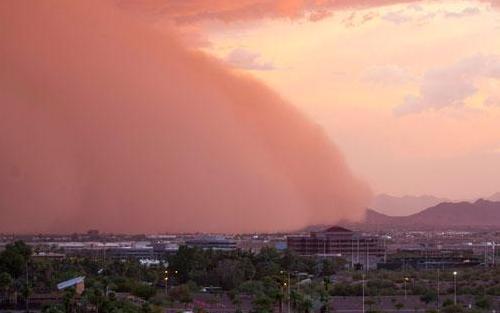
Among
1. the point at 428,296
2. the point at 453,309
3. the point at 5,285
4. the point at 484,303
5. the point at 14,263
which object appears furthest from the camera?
the point at 14,263

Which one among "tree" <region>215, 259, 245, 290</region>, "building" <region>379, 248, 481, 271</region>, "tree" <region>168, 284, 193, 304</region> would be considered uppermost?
"building" <region>379, 248, 481, 271</region>

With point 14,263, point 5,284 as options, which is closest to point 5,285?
point 5,284

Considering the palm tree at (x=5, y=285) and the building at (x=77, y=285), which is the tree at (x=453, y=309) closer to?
the building at (x=77, y=285)

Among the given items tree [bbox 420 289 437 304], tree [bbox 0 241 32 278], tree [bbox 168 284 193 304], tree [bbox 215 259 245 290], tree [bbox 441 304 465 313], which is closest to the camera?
tree [bbox 441 304 465 313]

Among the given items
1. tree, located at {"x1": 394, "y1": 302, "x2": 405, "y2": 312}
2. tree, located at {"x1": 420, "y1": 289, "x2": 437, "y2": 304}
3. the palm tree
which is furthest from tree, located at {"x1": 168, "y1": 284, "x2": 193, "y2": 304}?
→ tree, located at {"x1": 420, "y1": 289, "x2": 437, "y2": 304}

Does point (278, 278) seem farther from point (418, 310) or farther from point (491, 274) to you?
point (491, 274)

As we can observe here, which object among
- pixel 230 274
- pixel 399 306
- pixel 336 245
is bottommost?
pixel 399 306

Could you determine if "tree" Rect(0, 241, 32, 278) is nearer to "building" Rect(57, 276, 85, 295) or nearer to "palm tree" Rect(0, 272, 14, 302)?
"building" Rect(57, 276, 85, 295)

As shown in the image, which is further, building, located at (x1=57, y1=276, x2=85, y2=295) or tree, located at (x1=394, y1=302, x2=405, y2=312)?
tree, located at (x1=394, y1=302, x2=405, y2=312)

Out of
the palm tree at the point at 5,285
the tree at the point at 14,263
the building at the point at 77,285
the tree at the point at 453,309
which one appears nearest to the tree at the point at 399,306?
the tree at the point at 453,309

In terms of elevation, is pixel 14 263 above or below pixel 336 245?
below

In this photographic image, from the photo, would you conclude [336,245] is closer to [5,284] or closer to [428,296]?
[428,296]
